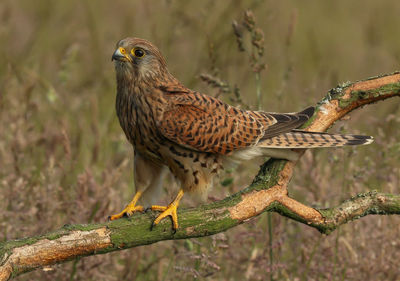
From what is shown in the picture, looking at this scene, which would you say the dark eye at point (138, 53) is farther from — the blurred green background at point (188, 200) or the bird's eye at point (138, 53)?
the blurred green background at point (188, 200)

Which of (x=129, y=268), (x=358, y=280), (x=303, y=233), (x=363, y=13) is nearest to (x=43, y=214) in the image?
(x=129, y=268)

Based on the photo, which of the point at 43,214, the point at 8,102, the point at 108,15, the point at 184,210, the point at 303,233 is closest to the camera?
the point at 184,210

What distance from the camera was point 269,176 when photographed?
10.8ft

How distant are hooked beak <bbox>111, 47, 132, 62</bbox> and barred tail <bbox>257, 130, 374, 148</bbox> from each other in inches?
38.1

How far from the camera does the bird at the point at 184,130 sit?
11.8 feet

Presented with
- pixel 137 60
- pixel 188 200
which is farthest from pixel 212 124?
pixel 188 200

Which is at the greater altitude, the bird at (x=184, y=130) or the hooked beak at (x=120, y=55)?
the hooked beak at (x=120, y=55)

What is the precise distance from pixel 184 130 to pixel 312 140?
2.40ft

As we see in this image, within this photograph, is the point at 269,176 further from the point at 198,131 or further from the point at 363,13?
the point at 363,13

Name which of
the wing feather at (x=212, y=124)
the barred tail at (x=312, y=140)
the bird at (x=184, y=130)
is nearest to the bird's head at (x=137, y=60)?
the bird at (x=184, y=130)

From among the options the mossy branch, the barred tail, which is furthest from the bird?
the mossy branch

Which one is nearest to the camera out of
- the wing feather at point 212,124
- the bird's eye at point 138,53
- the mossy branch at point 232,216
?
the mossy branch at point 232,216

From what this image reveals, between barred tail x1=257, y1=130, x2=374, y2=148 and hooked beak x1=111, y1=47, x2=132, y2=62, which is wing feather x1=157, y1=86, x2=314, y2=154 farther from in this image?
hooked beak x1=111, y1=47, x2=132, y2=62

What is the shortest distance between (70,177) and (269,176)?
88.7 inches
